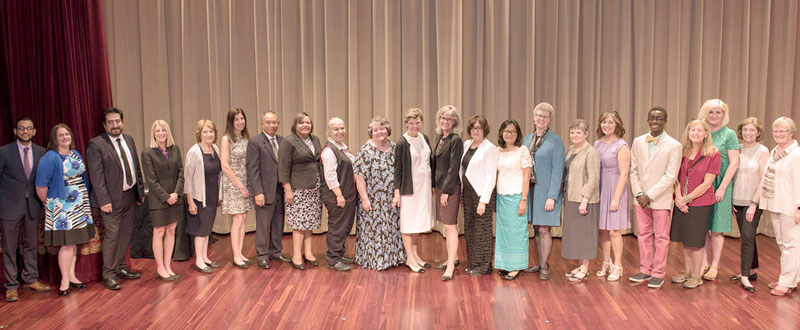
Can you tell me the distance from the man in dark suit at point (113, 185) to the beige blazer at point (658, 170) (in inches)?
162

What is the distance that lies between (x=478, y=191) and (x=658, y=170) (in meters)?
1.42

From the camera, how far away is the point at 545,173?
4574 mm

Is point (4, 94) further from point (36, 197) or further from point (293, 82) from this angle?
point (293, 82)

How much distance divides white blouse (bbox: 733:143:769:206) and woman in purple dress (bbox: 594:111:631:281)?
90 centimetres

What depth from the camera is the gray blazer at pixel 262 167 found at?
4.87m

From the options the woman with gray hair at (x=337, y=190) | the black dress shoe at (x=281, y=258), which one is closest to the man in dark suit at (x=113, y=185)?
the black dress shoe at (x=281, y=258)

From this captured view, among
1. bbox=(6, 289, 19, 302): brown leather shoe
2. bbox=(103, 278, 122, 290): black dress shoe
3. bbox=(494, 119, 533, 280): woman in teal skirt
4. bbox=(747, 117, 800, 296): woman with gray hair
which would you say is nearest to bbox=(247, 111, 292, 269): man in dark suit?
bbox=(103, 278, 122, 290): black dress shoe

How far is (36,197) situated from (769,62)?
7453mm

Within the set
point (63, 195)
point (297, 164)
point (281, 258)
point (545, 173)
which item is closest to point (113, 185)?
point (63, 195)

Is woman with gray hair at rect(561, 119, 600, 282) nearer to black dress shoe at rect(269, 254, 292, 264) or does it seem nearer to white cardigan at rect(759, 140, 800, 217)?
white cardigan at rect(759, 140, 800, 217)

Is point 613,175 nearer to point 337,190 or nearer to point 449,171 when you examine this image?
point 449,171

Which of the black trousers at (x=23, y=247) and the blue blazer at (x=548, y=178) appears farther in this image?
the blue blazer at (x=548, y=178)

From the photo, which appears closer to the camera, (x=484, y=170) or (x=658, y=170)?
(x=658, y=170)

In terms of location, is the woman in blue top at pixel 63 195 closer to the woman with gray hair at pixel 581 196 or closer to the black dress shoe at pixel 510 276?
the black dress shoe at pixel 510 276
